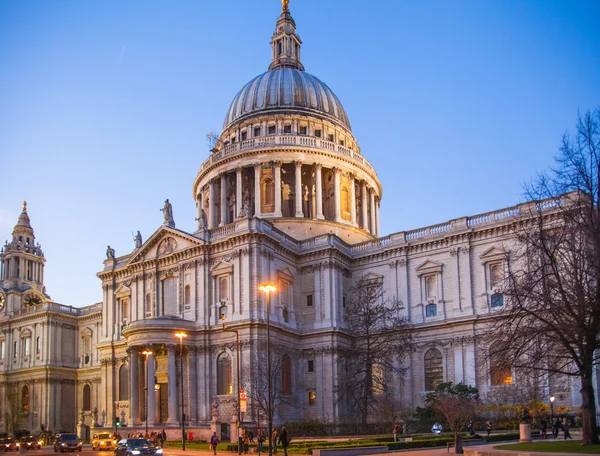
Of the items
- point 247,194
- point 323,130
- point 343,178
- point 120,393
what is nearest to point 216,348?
point 120,393

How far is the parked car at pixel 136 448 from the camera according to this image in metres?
37.2

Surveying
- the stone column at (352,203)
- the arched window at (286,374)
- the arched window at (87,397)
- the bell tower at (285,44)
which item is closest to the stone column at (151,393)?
the arched window at (286,374)

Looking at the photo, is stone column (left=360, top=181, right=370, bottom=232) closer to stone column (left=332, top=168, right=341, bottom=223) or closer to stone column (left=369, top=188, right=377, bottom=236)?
stone column (left=369, top=188, right=377, bottom=236)

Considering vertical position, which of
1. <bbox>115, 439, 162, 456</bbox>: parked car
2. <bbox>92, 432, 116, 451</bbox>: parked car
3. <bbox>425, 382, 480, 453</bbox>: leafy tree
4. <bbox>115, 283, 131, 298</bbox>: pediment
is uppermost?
<bbox>115, 283, 131, 298</bbox>: pediment

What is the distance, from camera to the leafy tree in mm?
44000

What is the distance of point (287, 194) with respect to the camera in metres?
82.2

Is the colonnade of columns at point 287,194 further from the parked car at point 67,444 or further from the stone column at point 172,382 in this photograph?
the parked car at point 67,444

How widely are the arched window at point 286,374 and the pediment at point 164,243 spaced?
13.3 m

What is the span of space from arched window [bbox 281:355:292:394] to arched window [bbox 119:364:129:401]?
51.3 ft

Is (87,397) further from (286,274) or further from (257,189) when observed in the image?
(286,274)

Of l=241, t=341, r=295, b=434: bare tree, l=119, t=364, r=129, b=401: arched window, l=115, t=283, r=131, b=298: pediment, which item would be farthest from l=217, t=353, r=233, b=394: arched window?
l=115, t=283, r=131, b=298: pediment

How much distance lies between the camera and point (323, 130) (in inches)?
3467

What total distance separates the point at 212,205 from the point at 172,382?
28362 mm

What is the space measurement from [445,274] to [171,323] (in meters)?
24.7
